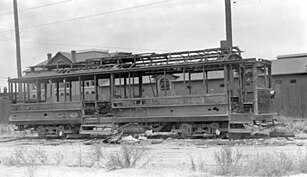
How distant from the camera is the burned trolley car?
19.3 meters

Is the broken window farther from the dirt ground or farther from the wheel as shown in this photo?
the wheel

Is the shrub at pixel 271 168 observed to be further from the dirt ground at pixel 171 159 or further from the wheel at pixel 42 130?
the wheel at pixel 42 130

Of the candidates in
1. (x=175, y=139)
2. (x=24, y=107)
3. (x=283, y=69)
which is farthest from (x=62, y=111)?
(x=283, y=69)

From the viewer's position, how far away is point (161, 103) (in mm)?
20781

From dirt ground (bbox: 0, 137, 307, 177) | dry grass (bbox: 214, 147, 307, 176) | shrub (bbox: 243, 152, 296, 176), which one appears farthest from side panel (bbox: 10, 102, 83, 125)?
shrub (bbox: 243, 152, 296, 176)

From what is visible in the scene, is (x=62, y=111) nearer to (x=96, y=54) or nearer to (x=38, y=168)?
(x=38, y=168)

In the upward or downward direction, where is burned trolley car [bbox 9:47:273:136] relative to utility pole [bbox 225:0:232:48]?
downward

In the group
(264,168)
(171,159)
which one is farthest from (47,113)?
(264,168)

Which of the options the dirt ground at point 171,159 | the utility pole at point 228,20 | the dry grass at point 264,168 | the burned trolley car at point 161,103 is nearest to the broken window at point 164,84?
the burned trolley car at point 161,103

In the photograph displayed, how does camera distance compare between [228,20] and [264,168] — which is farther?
[228,20]

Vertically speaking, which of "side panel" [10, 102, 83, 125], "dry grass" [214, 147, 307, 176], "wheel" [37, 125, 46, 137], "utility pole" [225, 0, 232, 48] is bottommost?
"wheel" [37, 125, 46, 137]

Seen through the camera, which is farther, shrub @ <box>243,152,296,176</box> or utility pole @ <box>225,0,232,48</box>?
utility pole @ <box>225,0,232,48</box>

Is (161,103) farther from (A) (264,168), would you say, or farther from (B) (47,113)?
(A) (264,168)

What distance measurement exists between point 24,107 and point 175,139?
369 inches
